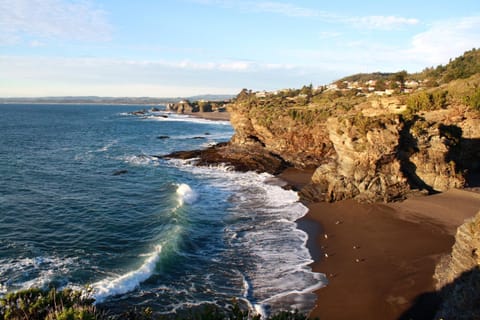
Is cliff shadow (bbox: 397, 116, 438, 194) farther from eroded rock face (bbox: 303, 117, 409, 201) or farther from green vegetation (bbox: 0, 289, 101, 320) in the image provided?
green vegetation (bbox: 0, 289, 101, 320)

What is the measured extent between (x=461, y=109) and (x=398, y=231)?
14284mm

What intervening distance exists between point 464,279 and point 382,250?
22.9 feet

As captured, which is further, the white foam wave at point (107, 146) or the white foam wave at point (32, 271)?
the white foam wave at point (107, 146)

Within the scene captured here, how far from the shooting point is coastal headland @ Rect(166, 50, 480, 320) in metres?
13.4

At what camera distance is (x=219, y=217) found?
77.4 ft

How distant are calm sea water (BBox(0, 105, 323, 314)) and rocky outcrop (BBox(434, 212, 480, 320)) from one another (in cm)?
479

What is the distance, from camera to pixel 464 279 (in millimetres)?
10578

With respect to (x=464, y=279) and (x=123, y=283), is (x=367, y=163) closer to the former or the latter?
(x=464, y=279)

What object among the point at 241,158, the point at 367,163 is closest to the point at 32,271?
the point at 367,163

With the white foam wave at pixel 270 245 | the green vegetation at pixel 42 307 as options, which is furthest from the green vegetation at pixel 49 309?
the white foam wave at pixel 270 245

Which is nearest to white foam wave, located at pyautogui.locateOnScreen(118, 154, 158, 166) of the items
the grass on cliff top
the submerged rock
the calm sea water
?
the calm sea water

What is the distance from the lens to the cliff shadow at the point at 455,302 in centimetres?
918

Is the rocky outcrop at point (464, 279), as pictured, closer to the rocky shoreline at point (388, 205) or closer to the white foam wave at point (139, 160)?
the rocky shoreline at point (388, 205)

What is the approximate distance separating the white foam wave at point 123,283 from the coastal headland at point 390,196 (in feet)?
24.4
